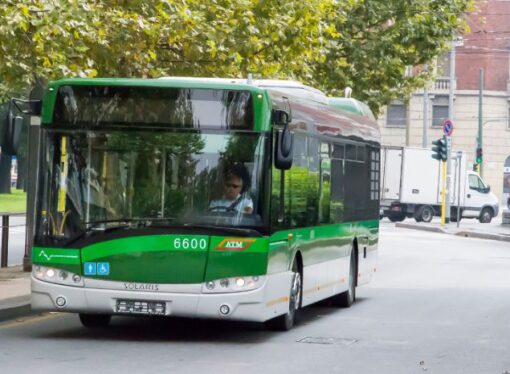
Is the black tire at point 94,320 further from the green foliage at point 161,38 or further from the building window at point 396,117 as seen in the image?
the building window at point 396,117

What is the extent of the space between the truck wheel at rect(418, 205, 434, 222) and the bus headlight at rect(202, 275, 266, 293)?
147 feet

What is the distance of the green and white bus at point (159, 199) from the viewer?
1380 centimetres

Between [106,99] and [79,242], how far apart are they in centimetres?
139

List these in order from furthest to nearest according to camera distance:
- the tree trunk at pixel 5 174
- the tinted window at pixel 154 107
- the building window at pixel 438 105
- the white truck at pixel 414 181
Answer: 1. the tree trunk at pixel 5 174
2. the building window at pixel 438 105
3. the white truck at pixel 414 181
4. the tinted window at pixel 154 107

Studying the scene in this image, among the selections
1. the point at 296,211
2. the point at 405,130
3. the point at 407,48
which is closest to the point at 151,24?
the point at 296,211

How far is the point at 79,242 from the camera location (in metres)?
13.9

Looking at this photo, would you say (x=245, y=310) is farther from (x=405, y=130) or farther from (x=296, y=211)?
(x=405, y=130)

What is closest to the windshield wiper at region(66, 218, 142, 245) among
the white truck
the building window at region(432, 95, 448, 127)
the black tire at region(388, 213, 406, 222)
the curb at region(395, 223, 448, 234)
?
the curb at region(395, 223, 448, 234)

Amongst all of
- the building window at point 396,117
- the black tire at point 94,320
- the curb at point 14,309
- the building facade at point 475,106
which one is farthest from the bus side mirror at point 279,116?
the building window at point 396,117

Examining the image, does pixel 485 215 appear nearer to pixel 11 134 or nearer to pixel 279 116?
pixel 11 134

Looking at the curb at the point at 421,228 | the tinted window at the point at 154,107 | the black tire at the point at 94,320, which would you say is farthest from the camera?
the curb at the point at 421,228

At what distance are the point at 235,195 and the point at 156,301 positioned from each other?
4.02 ft

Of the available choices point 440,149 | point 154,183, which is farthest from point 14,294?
point 440,149

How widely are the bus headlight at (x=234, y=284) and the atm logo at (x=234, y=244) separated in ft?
0.92
